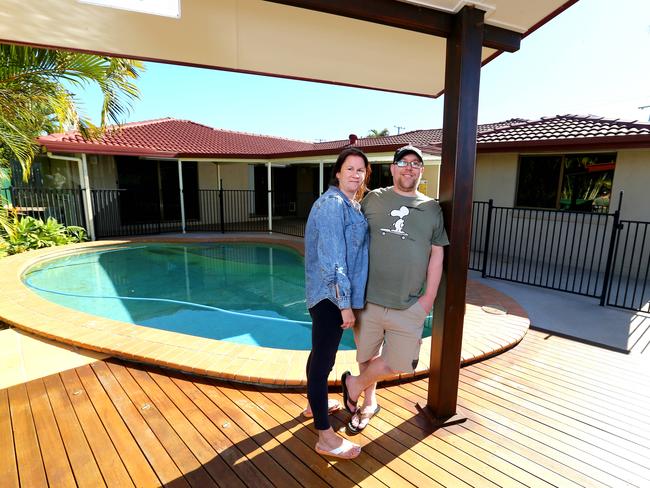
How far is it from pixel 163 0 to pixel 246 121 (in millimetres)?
49377

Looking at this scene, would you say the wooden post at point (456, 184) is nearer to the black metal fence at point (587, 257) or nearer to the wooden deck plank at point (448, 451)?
the wooden deck plank at point (448, 451)

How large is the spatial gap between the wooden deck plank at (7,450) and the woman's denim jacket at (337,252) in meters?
1.76

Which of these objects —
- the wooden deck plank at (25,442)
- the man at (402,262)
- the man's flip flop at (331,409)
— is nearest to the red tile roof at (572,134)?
the man at (402,262)

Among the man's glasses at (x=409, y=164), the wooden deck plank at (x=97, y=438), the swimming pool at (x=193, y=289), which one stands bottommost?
the swimming pool at (x=193, y=289)

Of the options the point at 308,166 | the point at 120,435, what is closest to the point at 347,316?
the point at 120,435

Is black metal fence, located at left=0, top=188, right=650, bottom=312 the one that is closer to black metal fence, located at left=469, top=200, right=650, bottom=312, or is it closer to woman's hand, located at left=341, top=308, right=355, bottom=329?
black metal fence, located at left=469, top=200, right=650, bottom=312

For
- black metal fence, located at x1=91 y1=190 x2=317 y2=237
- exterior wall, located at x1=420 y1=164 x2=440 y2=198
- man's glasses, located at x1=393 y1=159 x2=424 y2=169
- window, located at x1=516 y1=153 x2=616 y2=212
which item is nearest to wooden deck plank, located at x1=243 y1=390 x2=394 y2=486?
man's glasses, located at x1=393 y1=159 x2=424 y2=169

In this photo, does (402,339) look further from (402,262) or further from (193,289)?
(193,289)

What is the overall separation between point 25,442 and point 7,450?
0.26 ft

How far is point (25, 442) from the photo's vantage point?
78.5 inches

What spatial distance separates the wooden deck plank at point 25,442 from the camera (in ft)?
5.76

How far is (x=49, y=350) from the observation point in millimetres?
3131

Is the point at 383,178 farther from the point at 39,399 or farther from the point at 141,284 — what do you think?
the point at 39,399

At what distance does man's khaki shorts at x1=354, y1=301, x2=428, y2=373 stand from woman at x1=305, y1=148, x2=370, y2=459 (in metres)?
0.15
